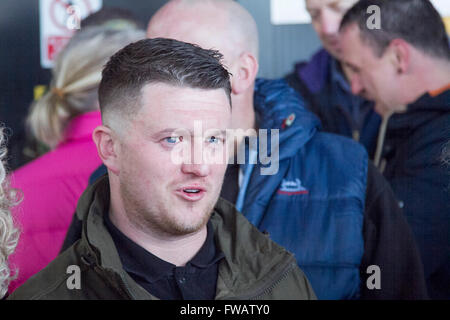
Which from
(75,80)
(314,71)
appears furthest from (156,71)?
(314,71)

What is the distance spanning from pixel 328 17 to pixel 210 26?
62cm

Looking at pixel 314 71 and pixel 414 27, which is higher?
pixel 414 27

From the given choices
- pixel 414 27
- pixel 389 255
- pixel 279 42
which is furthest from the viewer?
pixel 279 42

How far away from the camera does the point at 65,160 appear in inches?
60.2

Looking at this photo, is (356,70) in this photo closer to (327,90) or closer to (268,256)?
(327,90)

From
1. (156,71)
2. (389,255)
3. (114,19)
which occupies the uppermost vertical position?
(114,19)

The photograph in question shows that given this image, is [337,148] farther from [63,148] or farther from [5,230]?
[5,230]

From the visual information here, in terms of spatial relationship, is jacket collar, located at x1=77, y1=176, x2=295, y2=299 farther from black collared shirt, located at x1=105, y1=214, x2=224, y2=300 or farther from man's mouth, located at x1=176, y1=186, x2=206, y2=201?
man's mouth, located at x1=176, y1=186, x2=206, y2=201

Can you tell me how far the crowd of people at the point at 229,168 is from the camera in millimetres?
1090

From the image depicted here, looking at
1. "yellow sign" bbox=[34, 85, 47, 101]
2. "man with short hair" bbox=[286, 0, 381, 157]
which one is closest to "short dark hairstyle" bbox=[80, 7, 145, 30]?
"yellow sign" bbox=[34, 85, 47, 101]

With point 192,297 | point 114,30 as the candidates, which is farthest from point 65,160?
point 192,297

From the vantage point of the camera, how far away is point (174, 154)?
1091mm

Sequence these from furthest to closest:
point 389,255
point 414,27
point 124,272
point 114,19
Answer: point 114,19 → point 414,27 → point 389,255 → point 124,272
